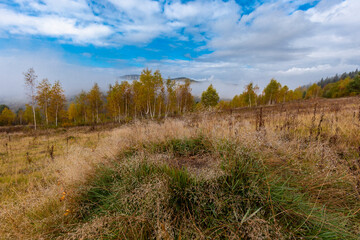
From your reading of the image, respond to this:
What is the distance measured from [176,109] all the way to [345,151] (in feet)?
139

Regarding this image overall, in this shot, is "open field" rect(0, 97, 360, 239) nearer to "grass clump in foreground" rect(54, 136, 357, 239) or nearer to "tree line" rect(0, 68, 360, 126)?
"grass clump in foreground" rect(54, 136, 357, 239)

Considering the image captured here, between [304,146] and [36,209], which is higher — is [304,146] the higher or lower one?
the higher one

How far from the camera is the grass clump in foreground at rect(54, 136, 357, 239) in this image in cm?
159

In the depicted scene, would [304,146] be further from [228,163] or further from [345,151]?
[228,163]

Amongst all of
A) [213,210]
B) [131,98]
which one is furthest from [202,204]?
[131,98]

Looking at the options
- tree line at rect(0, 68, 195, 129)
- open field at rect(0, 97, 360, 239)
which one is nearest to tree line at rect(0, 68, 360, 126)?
tree line at rect(0, 68, 195, 129)

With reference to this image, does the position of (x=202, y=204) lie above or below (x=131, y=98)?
below

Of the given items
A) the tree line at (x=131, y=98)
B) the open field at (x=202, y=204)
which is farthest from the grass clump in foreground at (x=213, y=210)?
the tree line at (x=131, y=98)

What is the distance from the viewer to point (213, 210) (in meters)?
1.83

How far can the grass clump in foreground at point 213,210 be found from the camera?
1.59 m

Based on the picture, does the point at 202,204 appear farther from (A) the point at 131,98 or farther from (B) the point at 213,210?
(A) the point at 131,98

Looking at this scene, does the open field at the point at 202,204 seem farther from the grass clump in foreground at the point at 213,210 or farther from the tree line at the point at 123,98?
the tree line at the point at 123,98

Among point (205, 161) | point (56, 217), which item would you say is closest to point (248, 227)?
point (205, 161)

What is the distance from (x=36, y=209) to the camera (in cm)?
246
